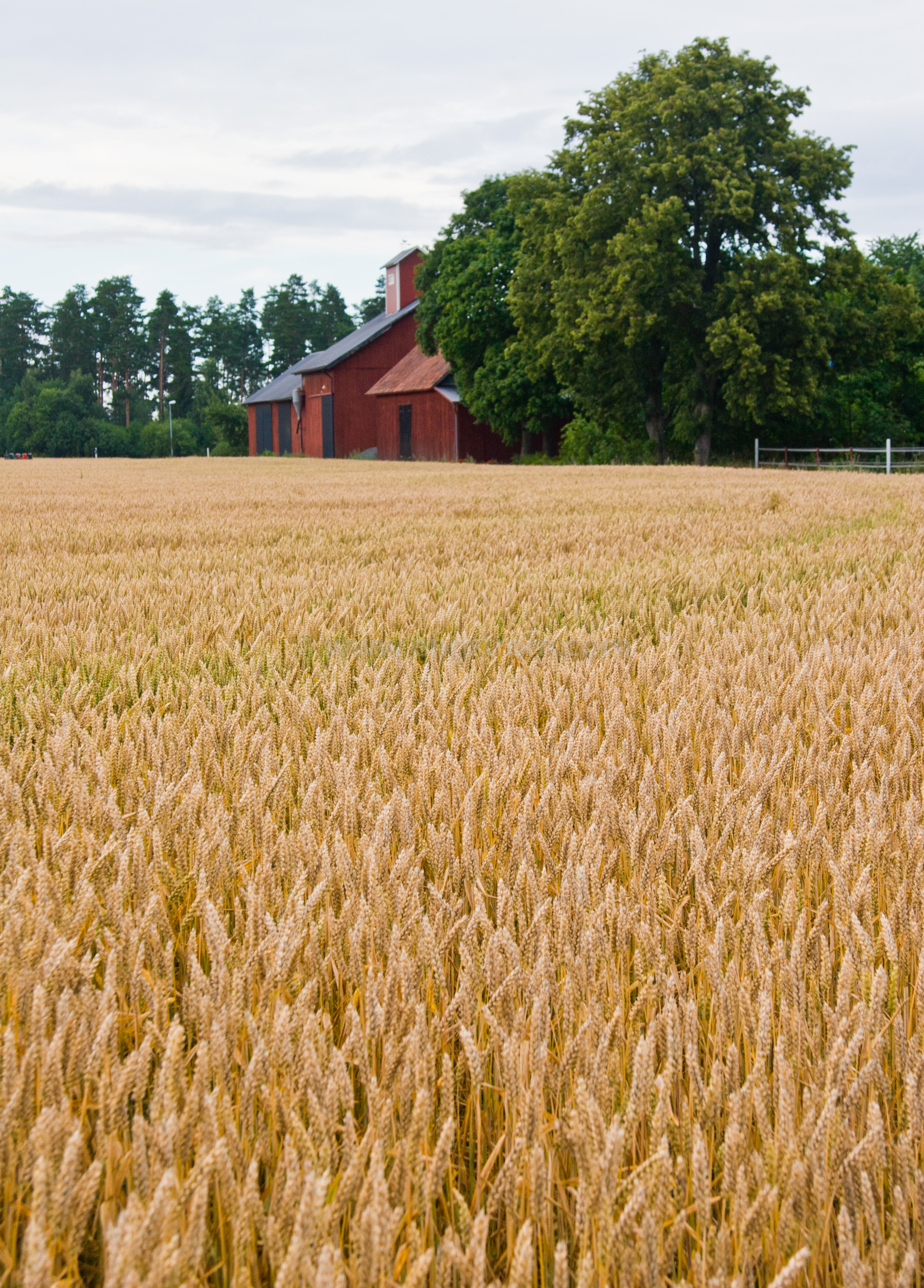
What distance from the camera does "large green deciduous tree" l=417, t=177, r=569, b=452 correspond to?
1741 inches

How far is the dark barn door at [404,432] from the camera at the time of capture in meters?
52.7

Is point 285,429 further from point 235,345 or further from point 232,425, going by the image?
point 235,345

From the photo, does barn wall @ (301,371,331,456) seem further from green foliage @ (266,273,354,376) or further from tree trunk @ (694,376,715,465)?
green foliage @ (266,273,354,376)

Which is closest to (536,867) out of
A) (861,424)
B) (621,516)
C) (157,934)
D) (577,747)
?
(577,747)

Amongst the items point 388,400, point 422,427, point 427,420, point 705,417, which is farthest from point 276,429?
point 705,417

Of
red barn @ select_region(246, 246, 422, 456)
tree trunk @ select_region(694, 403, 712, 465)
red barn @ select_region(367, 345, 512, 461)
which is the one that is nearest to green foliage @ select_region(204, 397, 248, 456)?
red barn @ select_region(246, 246, 422, 456)

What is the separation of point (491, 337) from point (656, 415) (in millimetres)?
9706

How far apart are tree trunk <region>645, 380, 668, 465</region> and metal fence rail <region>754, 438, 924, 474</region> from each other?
3.52 meters

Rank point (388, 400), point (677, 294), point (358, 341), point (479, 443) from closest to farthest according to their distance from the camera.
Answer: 1. point (677, 294)
2. point (479, 443)
3. point (388, 400)
4. point (358, 341)

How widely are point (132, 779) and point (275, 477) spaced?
2326cm

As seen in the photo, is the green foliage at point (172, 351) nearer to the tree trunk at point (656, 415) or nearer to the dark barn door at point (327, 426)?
the dark barn door at point (327, 426)

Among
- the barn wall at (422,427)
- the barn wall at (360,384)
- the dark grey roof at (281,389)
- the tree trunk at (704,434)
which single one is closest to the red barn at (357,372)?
the barn wall at (360,384)

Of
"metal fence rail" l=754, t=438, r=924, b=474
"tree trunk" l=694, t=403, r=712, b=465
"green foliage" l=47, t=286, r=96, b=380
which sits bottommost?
"metal fence rail" l=754, t=438, r=924, b=474

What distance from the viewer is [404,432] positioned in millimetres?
52938
